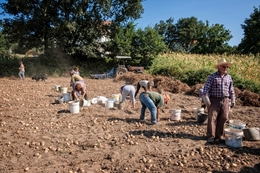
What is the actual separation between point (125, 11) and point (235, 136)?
22347 millimetres

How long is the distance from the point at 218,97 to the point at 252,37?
34386mm

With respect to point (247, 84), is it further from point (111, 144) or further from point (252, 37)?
point (252, 37)

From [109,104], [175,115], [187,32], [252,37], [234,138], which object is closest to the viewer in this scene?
[234,138]

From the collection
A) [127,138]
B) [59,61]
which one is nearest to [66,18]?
[59,61]

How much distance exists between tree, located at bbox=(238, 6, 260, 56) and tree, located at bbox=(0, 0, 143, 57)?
20.2 meters

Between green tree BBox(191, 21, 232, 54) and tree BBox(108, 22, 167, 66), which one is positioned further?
green tree BBox(191, 21, 232, 54)

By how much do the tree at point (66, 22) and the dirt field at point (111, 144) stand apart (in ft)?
55.4

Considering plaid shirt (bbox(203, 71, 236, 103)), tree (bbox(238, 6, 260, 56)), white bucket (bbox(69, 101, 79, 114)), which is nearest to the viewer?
plaid shirt (bbox(203, 71, 236, 103))

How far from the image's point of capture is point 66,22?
71.8 feet

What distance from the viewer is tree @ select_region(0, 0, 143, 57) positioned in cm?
2231

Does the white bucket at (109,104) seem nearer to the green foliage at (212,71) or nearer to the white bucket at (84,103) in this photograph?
the white bucket at (84,103)

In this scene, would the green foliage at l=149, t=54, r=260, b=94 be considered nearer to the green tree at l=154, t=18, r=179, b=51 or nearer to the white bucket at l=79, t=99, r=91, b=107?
the white bucket at l=79, t=99, r=91, b=107

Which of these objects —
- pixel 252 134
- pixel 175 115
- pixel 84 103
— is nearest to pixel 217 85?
pixel 252 134

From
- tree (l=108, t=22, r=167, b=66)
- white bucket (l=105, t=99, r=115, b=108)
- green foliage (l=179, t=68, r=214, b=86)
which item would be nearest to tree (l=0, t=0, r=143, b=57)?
tree (l=108, t=22, r=167, b=66)
